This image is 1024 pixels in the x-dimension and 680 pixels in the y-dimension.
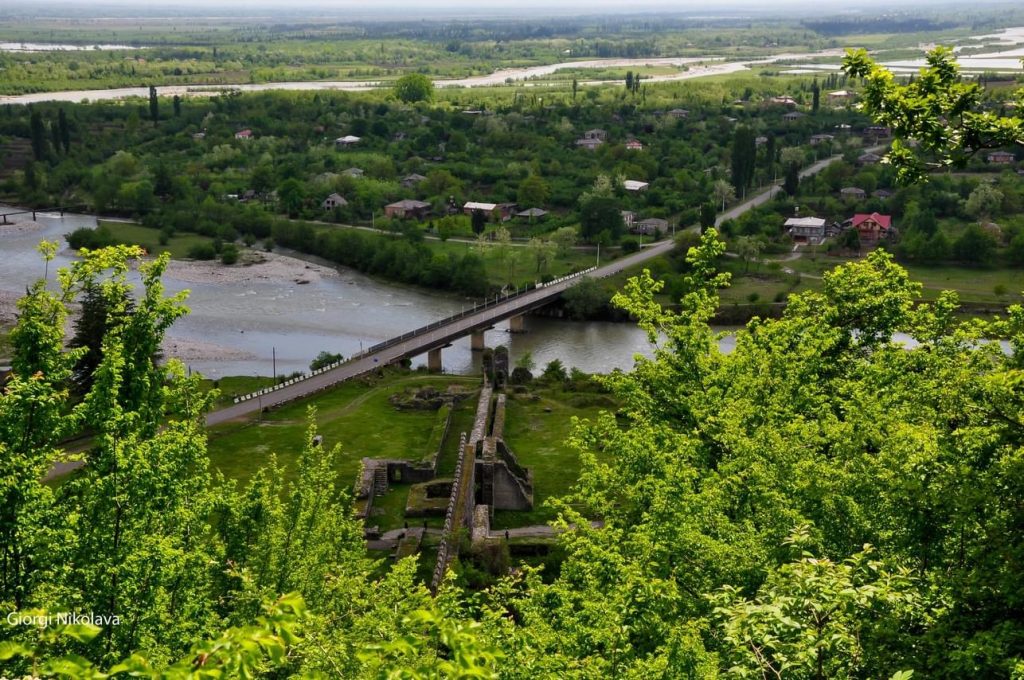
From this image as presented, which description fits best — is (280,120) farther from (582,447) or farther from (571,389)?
(582,447)

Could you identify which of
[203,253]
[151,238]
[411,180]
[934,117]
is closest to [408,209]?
[411,180]

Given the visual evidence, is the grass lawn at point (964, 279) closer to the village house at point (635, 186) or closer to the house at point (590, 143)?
the village house at point (635, 186)

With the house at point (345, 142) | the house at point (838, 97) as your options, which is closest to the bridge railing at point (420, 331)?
the house at point (345, 142)

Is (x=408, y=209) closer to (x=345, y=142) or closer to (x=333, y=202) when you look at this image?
(x=333, y=202)

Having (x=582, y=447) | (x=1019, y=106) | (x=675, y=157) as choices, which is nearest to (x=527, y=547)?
(x=582, y=447)

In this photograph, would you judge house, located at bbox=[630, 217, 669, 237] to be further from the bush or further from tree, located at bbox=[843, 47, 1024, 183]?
tree, located at bbox=[843, 47, 1024, 183]
